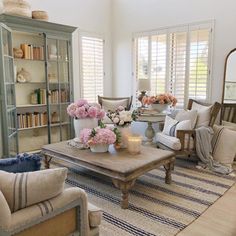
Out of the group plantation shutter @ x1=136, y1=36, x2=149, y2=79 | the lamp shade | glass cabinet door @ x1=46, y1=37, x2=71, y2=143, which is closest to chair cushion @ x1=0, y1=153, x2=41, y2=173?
glass cabinet door @ x1=46, y1=37, x2=71, y2=143

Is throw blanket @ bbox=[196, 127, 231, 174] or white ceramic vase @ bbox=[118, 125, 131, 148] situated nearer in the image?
white ceramic vase @ bbox=[118, 125, 131, 148]

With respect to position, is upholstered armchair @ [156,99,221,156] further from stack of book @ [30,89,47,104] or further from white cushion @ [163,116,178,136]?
stack of book @ [30,89,47,104]

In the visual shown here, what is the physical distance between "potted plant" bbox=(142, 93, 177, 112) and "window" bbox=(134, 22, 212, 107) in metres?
0.43

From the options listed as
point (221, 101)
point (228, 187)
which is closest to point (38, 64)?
point (221, 101)

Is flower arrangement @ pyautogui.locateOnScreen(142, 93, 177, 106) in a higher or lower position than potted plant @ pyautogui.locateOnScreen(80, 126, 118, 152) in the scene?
higher

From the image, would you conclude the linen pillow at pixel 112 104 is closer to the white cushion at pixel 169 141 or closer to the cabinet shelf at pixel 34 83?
the cabinet shelf at pixel 34 83

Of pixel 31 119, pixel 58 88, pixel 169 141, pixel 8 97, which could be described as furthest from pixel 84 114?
pixel 58 88

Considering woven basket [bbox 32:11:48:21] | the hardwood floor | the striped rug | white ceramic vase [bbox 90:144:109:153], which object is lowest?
the hardwood floor

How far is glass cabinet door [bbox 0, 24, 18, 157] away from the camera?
3813 mm

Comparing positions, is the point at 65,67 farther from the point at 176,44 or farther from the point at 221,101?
the point at 221,101

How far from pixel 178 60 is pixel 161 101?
0.96 metres

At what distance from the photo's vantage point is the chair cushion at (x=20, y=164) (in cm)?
160

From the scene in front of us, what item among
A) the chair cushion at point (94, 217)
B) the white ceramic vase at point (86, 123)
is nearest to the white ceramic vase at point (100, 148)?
the white ceramic vase at point (86, 123)

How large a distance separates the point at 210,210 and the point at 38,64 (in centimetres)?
361
